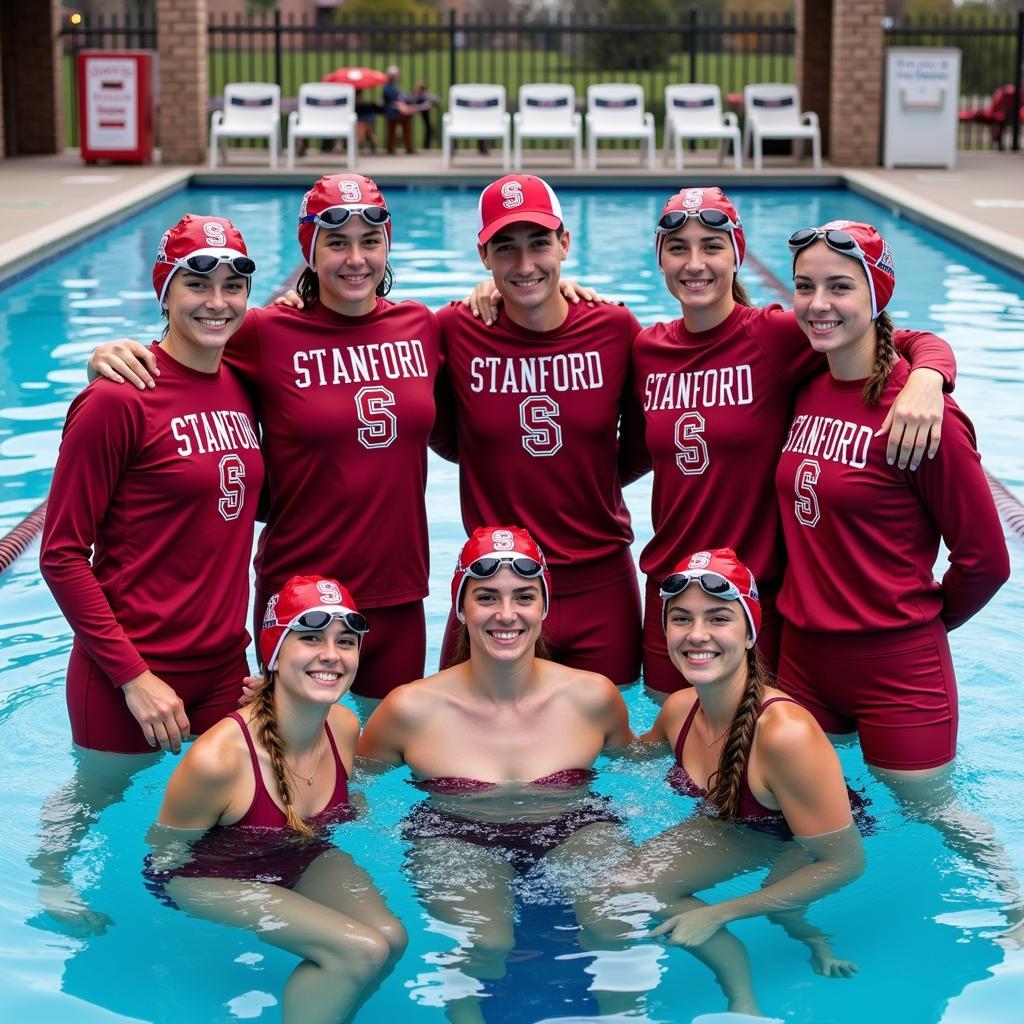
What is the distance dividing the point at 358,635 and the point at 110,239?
1296cm

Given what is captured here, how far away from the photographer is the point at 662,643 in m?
5.14

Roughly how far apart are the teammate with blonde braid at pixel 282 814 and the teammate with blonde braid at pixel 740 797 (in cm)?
81

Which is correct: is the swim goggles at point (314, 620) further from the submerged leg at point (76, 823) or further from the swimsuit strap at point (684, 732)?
the swimsuit strap at point (684, 732)

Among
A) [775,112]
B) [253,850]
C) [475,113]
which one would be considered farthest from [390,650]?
[775,112]

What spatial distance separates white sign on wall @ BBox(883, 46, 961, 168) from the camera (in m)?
21.4

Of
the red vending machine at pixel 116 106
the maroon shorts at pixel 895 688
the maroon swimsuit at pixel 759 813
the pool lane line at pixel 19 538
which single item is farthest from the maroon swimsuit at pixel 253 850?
the red vending machine at pixel 116 106

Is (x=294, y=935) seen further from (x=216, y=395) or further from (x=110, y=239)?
(x=110, y=239)

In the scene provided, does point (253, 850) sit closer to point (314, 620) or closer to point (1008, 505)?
point (314, 620)

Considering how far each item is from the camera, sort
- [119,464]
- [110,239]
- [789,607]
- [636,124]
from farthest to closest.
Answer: [636,124] → [110,239] → [789,607] → [119,464]

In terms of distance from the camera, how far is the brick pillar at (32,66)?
76.1 feet

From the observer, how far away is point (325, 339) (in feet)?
15.8

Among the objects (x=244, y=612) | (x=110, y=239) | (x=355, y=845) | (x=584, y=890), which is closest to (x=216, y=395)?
(x=244, y=612)

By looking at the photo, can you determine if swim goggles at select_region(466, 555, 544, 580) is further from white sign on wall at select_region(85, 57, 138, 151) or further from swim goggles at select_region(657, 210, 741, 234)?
white sign on wall at select_region(85, 57, 138, 151)

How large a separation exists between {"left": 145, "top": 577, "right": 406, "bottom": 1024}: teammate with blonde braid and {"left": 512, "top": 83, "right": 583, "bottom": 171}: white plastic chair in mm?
17472
